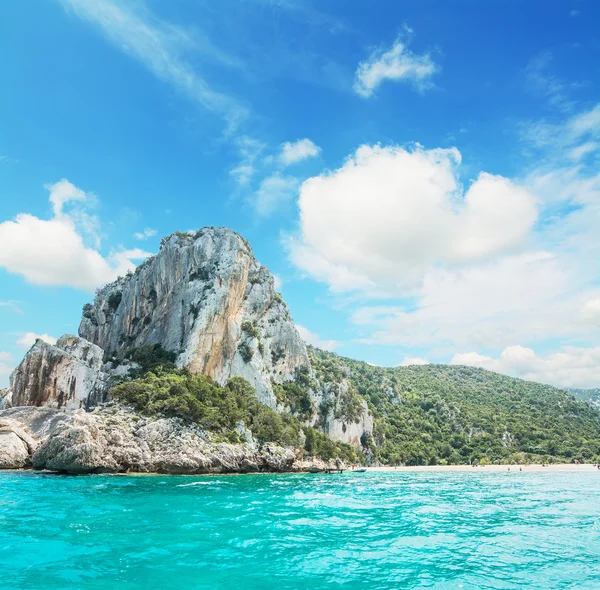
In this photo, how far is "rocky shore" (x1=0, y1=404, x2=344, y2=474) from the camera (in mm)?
41844

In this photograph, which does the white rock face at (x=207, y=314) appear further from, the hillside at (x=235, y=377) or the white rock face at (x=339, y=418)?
the white rock face at (x=339, y=418)

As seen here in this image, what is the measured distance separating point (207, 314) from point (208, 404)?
75.3 ft

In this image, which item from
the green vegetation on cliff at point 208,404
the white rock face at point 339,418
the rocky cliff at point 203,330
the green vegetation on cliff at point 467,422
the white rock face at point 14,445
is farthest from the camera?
the green vegetation on cliff at point 467,422

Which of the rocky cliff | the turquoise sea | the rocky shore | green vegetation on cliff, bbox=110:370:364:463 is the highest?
the rocky cliff

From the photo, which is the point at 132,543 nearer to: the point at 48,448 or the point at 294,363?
the point at 48,448

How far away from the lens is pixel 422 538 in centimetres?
1706

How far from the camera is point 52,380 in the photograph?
54656 mm

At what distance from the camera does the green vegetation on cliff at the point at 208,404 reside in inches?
2167

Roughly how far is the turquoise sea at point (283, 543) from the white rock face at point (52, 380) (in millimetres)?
28984

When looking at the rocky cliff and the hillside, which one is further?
the rocky cliff

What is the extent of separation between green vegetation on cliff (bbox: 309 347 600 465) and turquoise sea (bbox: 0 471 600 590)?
8586cm

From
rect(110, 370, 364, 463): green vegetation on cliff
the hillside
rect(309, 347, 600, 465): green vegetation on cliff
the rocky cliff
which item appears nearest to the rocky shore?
A: rect(110, 370, 364, 463): green vegetation on cliff

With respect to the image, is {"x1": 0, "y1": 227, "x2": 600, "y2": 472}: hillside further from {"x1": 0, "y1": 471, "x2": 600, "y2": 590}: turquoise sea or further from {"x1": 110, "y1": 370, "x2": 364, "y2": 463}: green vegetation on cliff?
{"x1": 0, "y1": 471, "x2": 600, "y2": 590}: turquoise sea

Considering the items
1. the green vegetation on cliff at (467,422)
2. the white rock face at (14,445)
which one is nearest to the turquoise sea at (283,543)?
the white rock face at (14,445)
